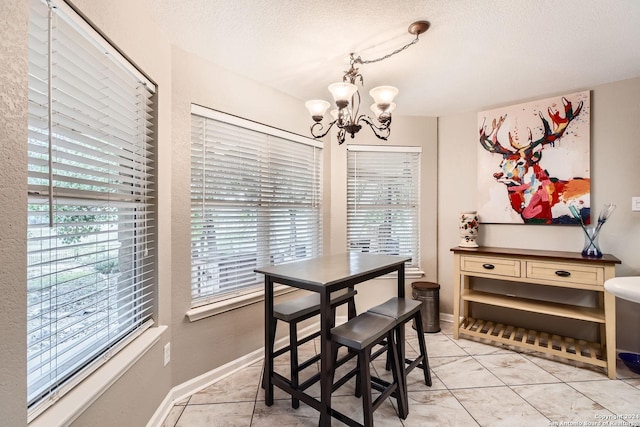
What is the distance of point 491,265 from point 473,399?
1.21 m

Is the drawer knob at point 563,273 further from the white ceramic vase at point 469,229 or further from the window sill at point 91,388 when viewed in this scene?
the window sill at point 91,388

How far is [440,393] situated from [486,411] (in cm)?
29

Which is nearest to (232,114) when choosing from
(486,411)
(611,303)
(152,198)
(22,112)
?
(152,198)

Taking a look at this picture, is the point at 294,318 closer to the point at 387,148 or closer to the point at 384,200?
the point at 384,200

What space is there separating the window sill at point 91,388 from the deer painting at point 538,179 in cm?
331

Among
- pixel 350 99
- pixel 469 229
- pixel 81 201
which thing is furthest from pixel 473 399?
pixel 81 201

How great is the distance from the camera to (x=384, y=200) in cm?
341

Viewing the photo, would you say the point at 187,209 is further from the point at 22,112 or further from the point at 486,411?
the point at 486,411

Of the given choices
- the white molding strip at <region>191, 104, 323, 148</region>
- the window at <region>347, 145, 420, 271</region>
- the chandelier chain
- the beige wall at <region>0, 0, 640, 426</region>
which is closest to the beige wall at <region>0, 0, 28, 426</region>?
the beige wall at <region>0, 0, 640, 426</region>

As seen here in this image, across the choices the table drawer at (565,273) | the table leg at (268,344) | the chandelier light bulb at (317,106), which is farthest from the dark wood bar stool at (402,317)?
the chandelier light bulb at (317,106)

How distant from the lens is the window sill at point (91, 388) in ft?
3.37

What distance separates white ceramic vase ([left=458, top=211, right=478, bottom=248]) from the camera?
3018 mm

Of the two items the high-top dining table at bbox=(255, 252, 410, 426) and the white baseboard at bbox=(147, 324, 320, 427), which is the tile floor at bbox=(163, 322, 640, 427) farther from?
the high-top dining table at bbox=(255, 252, 410, 426)

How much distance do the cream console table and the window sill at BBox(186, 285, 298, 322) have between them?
186 cm
